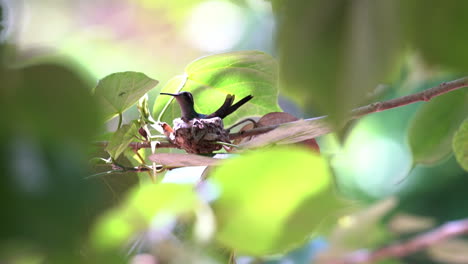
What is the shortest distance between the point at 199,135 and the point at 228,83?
0.06m

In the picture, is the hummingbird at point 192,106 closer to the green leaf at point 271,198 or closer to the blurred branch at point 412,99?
the blurred branch at point 412,99

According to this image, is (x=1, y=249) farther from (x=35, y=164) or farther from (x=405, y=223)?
(x=405, y=223)

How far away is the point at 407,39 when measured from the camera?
90 mm

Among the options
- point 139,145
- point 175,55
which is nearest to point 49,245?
point 139,145

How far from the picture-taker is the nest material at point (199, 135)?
0.26 meters

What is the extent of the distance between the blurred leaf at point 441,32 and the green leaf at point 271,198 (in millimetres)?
28

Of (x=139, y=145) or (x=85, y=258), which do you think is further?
(x=139, y=145)

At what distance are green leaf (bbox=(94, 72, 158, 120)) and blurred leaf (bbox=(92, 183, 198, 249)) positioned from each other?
0.17 metres

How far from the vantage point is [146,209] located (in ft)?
0.28

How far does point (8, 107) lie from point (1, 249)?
0.8 inches

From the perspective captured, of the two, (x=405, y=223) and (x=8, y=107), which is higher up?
(x=405, y=223)

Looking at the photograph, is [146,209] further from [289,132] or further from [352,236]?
[352,236]

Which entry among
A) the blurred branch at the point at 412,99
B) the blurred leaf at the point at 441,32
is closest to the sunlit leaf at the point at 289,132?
the blurred branch at the point at 412,99

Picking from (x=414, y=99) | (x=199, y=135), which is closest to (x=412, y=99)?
(x=414, y=99)
